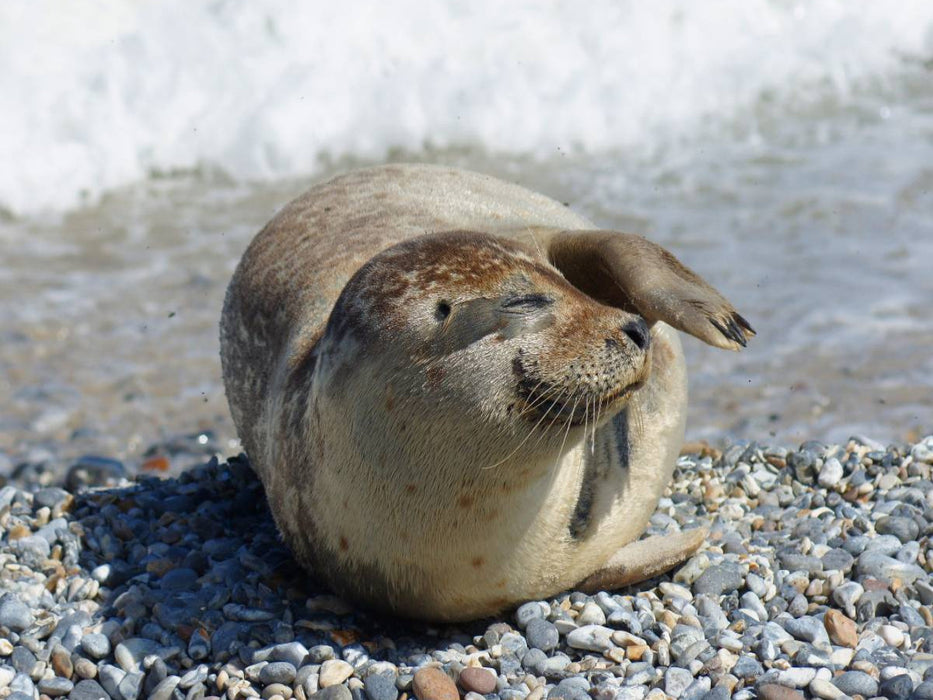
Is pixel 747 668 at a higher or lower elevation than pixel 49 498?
higher

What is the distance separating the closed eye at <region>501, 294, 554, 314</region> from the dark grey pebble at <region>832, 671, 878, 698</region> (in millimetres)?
1342

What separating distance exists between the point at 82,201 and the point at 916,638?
361 inches

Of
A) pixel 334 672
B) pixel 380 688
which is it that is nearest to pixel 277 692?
pixel 334 672

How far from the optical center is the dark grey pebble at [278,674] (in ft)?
12.6

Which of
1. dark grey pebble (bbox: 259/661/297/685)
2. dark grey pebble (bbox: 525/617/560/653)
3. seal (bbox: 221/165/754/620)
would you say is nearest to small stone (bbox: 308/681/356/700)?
dark grey pebble (bbox: 259/661/297/685)

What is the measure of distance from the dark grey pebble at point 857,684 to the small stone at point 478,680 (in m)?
0.97

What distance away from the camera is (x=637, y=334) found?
357 cm

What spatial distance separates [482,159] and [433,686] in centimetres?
884

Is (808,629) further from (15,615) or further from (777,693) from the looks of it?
(15,615)

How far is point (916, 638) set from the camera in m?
3.91

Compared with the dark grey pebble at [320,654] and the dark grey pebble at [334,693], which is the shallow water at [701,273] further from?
the dark grey pebble at [334,693]

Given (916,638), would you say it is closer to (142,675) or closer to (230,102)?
(142,675)

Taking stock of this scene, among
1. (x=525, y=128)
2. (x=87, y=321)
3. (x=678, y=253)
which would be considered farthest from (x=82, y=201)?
(x=678, y=253)

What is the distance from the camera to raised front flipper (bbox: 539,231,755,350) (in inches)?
149
